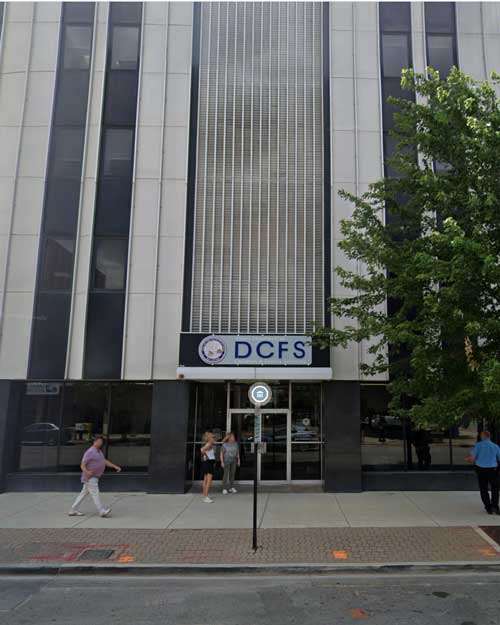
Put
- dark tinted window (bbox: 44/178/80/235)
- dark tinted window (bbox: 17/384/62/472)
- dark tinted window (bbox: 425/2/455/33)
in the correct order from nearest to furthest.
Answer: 1. dark tinted window (bbox: 17/384/62/472)
2. dark tinted window (bbox: 44/178/80/235)
3. dark tinted window (bbox: 425/2/455/33)

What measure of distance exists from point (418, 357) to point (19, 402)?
34.5ft

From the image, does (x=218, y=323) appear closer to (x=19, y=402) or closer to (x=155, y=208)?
(x=155, y=208)

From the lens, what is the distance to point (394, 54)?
1496 centimetres

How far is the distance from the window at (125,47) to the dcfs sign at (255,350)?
28.5ft

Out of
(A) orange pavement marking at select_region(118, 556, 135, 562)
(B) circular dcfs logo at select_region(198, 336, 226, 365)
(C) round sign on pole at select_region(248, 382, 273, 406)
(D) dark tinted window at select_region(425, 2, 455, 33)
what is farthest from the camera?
(D) dark tinted window at select_region(425, 2, 455, 33)

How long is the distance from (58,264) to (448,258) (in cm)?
1010

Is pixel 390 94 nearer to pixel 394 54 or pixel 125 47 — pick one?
pixel 394 54

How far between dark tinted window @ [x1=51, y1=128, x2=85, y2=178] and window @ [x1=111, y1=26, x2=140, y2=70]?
2.44 metres

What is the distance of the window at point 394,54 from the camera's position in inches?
584

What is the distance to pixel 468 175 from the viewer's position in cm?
938

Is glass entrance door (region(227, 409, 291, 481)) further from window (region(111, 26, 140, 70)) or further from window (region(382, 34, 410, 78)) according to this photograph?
window (region(111, 26, 140, 70))

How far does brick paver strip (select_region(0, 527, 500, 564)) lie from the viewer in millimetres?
7785

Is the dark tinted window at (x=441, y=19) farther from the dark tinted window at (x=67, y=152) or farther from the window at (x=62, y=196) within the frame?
the dark tinted window at (x=67, y=152)


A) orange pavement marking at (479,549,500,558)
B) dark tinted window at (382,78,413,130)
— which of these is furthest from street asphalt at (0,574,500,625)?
dark tinted window at (382,78,413,130)
